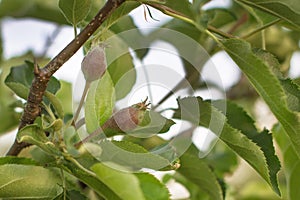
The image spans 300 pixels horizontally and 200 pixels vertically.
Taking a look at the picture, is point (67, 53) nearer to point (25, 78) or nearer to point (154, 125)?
point (154, 125)

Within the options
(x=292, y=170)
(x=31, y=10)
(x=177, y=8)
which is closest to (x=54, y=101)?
(x=177, y=8)

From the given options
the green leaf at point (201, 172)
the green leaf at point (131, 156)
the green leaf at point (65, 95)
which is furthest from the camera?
the green leaf at point (65, 95)

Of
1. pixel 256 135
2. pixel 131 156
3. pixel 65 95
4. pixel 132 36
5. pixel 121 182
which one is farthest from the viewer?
pixel 65 95

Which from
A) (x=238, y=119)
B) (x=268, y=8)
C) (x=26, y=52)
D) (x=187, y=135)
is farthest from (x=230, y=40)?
(x=26, y=52)

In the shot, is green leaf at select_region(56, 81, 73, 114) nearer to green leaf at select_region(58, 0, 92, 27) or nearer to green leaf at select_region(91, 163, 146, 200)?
green leaf at select_region(58, 0, 92, 27)

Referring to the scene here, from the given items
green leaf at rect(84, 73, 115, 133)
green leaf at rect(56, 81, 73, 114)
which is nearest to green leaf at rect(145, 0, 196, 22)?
green leaf at rect(84, 73, 115, 133)

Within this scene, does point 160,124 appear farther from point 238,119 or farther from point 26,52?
point 26,52

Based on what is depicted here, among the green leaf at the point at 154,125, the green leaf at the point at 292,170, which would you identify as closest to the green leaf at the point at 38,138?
the green leaf at the point at 154,125

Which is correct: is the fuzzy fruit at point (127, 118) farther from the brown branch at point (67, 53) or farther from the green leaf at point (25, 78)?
the green leaf at point (25, 78)
